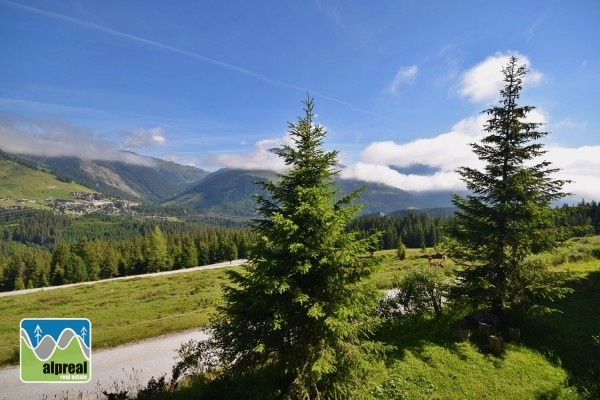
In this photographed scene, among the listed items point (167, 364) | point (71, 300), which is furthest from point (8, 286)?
point (167, 364)

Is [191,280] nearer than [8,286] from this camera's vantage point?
Yes

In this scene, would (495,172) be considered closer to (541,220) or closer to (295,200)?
(541,220)

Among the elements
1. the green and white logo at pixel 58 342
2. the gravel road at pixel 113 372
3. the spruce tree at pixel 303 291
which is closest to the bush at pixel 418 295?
the spruce tree at pixel 303 291

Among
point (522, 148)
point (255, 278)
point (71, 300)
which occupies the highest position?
point (522, 148)

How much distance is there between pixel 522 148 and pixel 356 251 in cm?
1361

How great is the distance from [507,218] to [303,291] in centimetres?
1374

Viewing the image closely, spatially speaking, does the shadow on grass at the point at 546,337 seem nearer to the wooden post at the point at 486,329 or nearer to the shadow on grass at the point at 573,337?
the shadow on grass at the point at 573,337

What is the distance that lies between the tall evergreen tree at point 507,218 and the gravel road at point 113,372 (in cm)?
1804

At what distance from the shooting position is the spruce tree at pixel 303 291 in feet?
39.3

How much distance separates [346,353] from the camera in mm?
12273

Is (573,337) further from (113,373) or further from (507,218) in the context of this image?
(113,373)

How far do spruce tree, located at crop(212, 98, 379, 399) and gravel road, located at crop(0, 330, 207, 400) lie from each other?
9.44m

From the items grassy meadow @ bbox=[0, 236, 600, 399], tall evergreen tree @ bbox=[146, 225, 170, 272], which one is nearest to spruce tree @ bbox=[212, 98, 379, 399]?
grassy meadow @ bbox=[0, 236, 600, 399]

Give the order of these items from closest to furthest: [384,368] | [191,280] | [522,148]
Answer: [384,368]
[522,148]
[191,280]
